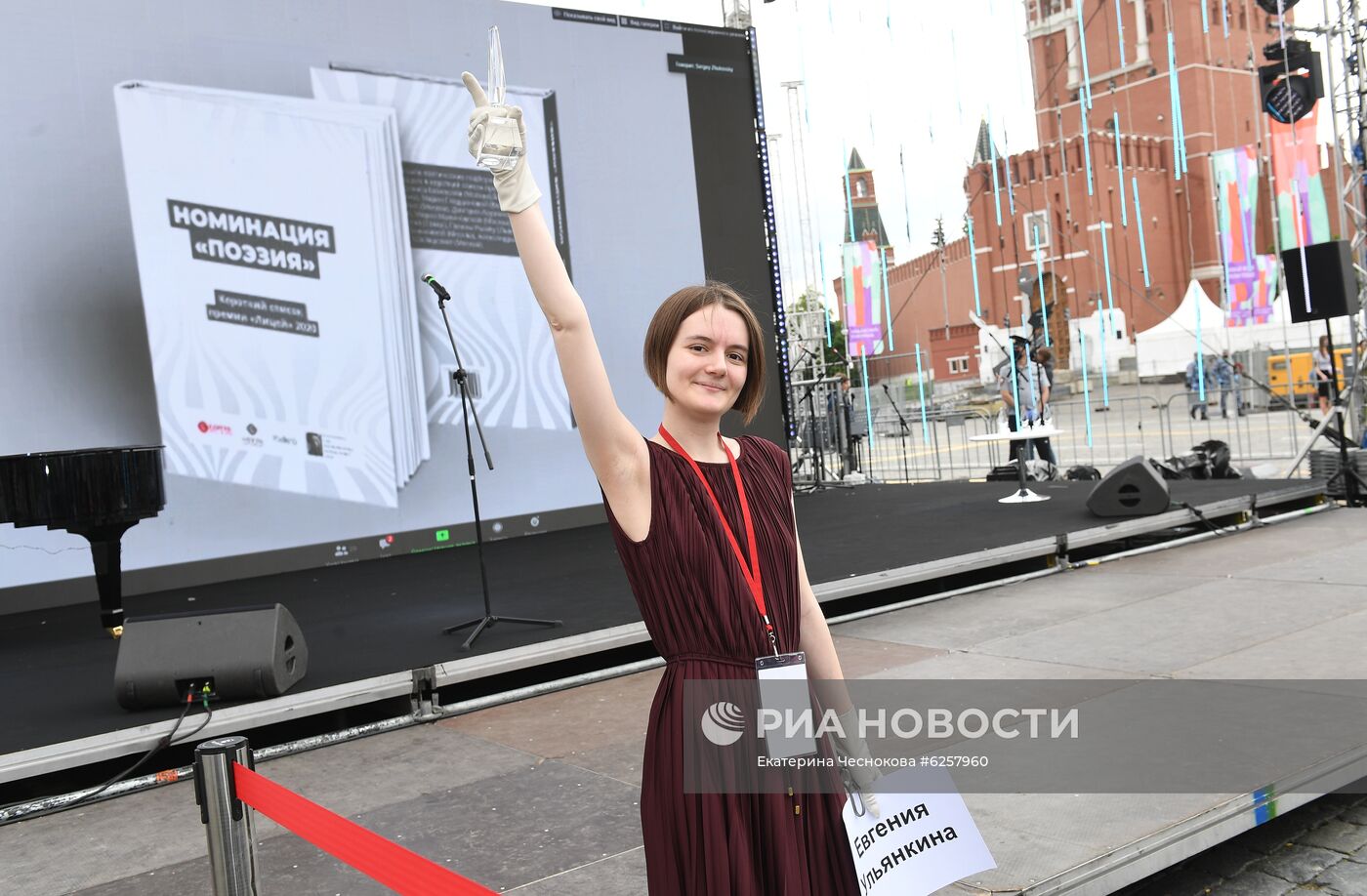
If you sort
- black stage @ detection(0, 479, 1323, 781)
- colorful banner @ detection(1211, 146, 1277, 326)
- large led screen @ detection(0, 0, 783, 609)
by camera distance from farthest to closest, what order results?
1. colorful banner @ detection(1211, 146, 1277, 326)
2. large led screen @ detection(0, 0, 783, 609)
3. black stage @ detection(0, 479, 1323, 781)

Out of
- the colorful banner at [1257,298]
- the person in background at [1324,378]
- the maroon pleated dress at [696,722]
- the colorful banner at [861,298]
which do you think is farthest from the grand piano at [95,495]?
the colorful banner at [1257,298]

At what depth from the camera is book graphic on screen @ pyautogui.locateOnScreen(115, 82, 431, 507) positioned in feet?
26.6

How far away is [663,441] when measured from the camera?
5.49 feet

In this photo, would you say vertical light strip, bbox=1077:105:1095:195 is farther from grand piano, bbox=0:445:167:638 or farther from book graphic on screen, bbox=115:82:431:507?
grand piano, bbox=0:445:167:638

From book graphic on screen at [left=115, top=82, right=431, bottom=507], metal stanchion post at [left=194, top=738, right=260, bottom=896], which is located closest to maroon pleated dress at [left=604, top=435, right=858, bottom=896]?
metal stanchion post at [left=194, top=738, right=260, bottom=896]

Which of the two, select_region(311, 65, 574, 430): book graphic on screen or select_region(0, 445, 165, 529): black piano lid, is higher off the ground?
select_region(311, 65, 574, 430): book graphic on screen

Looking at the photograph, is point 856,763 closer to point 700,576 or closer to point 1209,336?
point 700,576

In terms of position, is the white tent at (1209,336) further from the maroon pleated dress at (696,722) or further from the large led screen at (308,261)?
the maroon pleated dress at (696,722)

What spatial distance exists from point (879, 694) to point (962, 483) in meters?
7.33

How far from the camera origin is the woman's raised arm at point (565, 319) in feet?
4.76

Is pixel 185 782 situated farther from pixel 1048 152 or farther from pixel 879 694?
pixel 1048 152

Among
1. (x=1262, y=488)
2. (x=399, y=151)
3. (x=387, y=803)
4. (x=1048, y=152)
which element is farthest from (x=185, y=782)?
(x=1048, y=152)

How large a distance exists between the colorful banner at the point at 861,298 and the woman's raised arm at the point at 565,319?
1717 cm

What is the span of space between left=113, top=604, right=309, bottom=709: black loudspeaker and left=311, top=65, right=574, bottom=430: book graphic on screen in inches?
196
